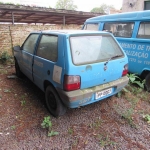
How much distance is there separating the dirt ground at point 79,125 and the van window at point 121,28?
1.89 metres

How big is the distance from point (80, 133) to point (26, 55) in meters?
2.37

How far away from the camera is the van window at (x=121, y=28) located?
4619 millimetres

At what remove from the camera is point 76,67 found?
8.25 ft

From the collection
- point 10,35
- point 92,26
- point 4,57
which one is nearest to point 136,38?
point 92,26

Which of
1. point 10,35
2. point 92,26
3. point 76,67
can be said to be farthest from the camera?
point 10,35

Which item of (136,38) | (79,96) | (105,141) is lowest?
(105,141)

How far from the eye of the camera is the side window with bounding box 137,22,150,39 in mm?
4095

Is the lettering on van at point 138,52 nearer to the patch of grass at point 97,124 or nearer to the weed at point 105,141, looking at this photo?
the patch of grass at point 97,124

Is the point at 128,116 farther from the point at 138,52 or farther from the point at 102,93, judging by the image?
the point at 138,52

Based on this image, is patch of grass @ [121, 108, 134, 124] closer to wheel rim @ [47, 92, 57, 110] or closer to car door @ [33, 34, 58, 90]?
wheel rim @ [47, 92, 57, 110]

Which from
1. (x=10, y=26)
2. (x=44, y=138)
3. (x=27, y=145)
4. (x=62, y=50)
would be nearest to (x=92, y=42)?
(x=62, y=50)

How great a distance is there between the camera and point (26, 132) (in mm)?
2715

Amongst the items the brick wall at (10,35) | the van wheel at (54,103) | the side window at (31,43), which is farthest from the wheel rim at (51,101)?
the brick wall at (10,35)

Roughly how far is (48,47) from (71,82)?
0.98m
